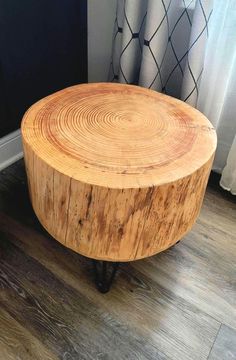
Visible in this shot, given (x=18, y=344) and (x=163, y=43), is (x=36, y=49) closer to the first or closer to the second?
(x=163, y=43)

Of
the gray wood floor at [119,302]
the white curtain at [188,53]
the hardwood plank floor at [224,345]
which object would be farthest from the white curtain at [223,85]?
the hardwood plank floor at [224,345]

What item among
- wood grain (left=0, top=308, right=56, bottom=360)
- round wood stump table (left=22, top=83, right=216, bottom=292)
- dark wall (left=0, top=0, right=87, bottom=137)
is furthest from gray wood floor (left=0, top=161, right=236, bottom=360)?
dark wall (left=0, top=0, right=87, bottom=137)

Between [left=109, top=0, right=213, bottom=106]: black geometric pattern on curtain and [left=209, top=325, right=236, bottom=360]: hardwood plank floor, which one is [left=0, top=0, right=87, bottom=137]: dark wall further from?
[left=209, top=325, right=236, bottom=360]: hardwood plank floor

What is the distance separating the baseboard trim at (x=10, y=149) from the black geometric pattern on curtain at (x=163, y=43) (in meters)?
0.58

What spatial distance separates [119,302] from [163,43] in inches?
38.4

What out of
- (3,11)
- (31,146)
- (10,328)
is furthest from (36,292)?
(3,11)

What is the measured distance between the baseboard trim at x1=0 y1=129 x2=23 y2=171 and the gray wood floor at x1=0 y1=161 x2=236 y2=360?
0.34 metres

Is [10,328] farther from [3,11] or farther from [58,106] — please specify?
[3,11]

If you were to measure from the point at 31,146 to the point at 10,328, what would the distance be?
0.54 meters

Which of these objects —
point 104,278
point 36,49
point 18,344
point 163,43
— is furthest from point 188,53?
point 18,344

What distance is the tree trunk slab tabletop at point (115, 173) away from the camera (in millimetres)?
705

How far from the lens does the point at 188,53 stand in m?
1.14

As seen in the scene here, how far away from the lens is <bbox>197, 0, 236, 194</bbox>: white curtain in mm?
1074

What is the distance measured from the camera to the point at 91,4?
1.46 meters
